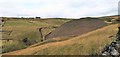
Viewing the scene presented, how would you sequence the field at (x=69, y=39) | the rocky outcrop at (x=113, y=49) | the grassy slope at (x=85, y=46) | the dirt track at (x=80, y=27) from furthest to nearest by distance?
the dirt track at (x=80, y=27) → the field at (x=69, y=39) → the grassy slope at (x=85, y=46) → the rocky outcrop at (x=113, y=49)

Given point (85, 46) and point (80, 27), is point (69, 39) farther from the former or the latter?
point (80, 27)

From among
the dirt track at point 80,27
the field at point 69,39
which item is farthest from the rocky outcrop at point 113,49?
the dirt track at point 80,27

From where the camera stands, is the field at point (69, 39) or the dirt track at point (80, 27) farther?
the dirt track at point (80, 27)

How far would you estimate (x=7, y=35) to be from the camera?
10056 cm

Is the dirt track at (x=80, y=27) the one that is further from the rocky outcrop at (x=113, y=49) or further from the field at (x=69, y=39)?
the rocky outcrop at (x=113, y=49)

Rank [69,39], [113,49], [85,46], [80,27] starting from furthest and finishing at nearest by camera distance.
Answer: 1. [80,27]
2. [69,39]
3. [85,46]
4. [113,49]

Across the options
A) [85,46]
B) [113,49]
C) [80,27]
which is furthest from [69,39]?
[113,49]

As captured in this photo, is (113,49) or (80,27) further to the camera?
(80,27)

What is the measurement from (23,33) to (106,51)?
68.9m

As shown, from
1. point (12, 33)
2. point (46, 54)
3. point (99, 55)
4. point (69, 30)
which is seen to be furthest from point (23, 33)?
point (99, 55)

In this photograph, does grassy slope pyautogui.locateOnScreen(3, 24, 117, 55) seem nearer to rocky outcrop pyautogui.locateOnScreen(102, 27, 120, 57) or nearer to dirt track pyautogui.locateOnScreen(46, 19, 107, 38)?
rocky outcrop pyautogui.locateOnScreen(102, 27, 120, 57)

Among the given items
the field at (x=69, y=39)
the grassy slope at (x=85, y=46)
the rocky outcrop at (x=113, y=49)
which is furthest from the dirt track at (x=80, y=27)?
the rocky outcrop at (x=113, y=49)

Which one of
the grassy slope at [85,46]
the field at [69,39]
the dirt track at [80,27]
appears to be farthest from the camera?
the dirt track at [80,27]

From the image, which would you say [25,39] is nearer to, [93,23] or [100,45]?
[93,23]
